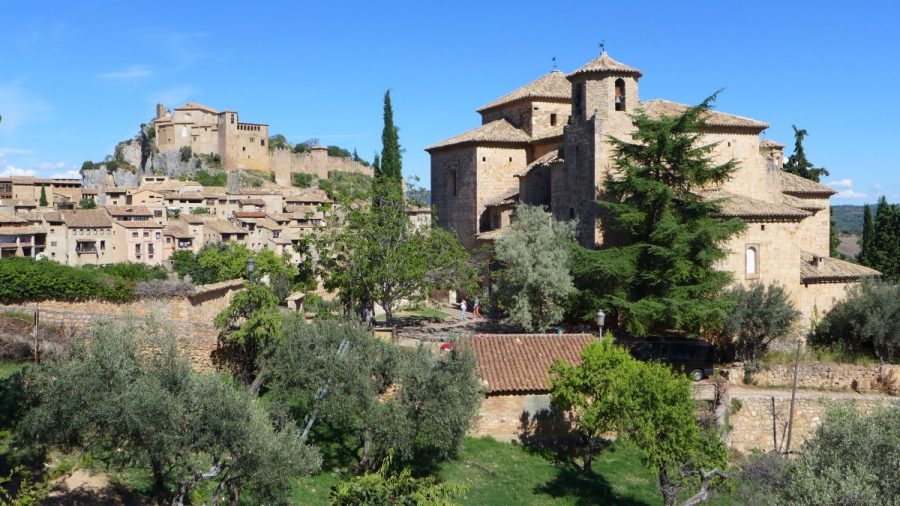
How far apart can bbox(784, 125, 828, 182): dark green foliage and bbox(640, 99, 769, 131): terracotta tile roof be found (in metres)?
15.6

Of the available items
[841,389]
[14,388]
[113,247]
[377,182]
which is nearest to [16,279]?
[14,388]

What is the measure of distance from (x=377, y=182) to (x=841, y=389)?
14.5m

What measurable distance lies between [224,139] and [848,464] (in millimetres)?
93109

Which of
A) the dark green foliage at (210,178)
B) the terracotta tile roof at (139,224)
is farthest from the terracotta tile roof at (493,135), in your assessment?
the dark green foliage at (210,178)

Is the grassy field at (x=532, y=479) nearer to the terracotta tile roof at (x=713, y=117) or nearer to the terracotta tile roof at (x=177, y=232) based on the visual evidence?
the terracotta tile roof at (x=713, y=117)

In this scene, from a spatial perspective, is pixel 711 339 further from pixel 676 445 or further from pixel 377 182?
pixel 377 182

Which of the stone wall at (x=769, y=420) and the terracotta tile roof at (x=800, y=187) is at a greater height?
the terracotta tile roof at (x=800, y=187)

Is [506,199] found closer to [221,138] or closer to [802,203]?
[802,203]

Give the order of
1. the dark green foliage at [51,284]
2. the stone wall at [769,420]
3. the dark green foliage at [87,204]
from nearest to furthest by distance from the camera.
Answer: the stone wall at [769,420] → the dark green foliage at [51,284] → the dark green foliage at [87,204]

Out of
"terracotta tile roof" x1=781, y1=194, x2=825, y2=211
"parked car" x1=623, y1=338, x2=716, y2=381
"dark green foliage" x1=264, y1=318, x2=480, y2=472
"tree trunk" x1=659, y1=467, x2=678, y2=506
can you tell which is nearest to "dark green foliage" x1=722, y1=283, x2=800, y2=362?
"parked car" x1=623, y1=338, x2=716, y2=381

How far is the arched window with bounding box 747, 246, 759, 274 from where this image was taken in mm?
23906

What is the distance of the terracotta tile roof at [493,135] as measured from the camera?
30750 millimetres

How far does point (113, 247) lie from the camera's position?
60.5 meters

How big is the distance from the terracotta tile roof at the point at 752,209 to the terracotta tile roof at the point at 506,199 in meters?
7.61
